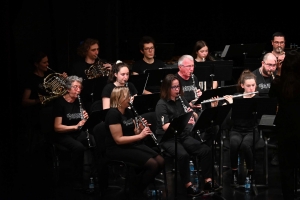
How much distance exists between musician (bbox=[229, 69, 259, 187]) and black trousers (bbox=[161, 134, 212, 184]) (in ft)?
1.02

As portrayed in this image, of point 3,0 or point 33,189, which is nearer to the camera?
point 3,0

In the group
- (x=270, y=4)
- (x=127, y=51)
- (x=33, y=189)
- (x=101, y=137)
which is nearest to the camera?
(x=101, y=137)

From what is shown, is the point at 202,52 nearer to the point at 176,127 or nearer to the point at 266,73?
the point at 266,73

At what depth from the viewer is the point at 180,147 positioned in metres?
7.24

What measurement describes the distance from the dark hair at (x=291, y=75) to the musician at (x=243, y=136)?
1371 mm

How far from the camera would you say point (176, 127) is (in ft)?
22.1

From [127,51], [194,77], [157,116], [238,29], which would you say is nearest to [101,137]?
[157,116]

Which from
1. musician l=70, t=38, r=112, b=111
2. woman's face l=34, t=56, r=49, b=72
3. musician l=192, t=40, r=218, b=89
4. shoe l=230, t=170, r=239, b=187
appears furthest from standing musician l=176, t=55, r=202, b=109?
woman's face l=34, t=56, r=49, b=72

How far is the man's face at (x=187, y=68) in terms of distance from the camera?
8079 mm

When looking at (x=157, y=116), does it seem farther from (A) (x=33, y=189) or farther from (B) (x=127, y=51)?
(B) (x=127, y=51)

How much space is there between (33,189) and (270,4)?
6.76 m

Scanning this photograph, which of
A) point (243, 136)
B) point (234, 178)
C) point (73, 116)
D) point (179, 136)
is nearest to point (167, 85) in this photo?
point (179, 136)

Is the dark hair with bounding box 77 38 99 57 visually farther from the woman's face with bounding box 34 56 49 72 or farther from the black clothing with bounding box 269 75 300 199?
the black clothing with bounding box 269 75 300 199

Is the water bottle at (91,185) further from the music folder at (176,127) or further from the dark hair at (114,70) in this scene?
the dark hair at (114,70)
